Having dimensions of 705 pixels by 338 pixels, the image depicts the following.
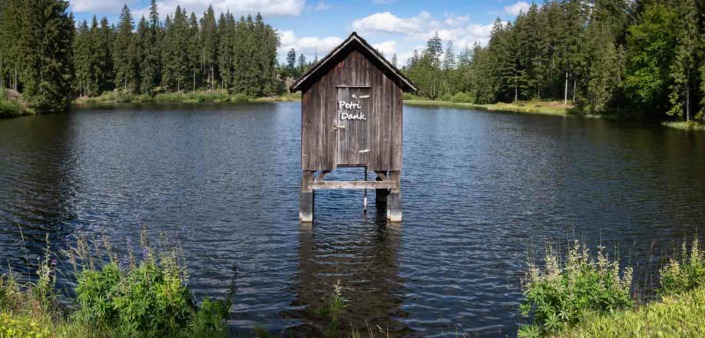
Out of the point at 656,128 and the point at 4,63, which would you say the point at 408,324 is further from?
the point at 4,63

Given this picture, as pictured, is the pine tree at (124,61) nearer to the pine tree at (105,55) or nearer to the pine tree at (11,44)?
the pine tree at (105,55)

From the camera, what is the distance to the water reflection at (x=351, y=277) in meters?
15.0

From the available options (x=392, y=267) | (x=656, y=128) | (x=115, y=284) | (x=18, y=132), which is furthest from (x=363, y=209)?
(x=656, y=128)

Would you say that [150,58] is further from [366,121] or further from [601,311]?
[601,311]

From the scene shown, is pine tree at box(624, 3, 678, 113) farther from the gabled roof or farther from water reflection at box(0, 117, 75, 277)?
water reflection at box(0, 117, 75, 277)

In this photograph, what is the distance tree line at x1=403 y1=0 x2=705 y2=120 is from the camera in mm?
71438

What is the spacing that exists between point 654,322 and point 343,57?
1620 cm

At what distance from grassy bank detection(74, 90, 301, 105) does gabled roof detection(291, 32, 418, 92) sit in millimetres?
116552

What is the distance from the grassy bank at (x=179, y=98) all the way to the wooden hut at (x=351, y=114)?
116480 millimetres

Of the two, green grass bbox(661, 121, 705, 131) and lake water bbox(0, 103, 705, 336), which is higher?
green grass bbox(661, 121, 705, 131)

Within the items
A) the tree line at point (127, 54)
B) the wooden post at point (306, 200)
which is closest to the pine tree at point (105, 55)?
the tree line at point (127, 54)

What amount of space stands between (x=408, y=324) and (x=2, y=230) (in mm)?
16884

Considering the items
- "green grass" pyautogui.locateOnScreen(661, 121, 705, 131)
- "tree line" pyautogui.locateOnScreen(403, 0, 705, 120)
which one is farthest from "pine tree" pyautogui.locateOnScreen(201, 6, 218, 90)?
"green grass" pyautogui.locateOnScreen(661, 121, 705, 131)

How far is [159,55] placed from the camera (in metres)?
160
